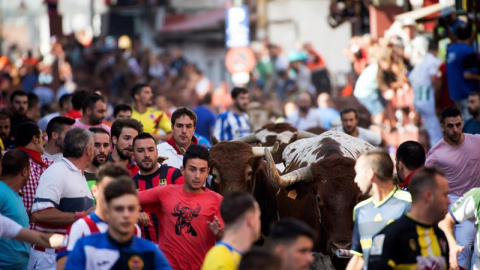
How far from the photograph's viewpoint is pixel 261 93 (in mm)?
33312

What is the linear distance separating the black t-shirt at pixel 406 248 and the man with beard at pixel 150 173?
9.92 feet

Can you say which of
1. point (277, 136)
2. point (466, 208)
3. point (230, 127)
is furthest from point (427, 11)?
point (466, 208)

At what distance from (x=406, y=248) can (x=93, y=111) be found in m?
6.57

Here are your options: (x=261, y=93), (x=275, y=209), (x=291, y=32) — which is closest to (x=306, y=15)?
(x=291, y=32)

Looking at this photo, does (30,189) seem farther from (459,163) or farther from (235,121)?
(235,121)

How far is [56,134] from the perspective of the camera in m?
12.2

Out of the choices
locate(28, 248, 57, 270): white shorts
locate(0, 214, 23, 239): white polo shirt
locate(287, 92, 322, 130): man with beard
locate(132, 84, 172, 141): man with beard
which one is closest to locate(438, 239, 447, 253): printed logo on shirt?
locate(0, 214, 23, 239): white polo shirt

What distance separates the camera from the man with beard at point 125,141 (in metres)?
11.6

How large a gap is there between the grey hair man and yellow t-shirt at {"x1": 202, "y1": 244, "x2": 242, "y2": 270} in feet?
7.76

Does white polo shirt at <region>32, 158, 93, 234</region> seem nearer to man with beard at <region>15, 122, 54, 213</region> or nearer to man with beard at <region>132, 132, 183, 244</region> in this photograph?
man with beard at <region>132, 132, 183, 244</region>

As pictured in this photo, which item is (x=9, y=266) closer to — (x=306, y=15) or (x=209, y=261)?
(x=209, y=261)

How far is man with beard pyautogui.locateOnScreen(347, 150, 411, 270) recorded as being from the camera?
855cm

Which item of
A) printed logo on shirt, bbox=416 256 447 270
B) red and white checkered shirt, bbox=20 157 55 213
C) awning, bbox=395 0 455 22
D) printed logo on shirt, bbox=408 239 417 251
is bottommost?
printed logo on shirt, bbox=416 256 447 270

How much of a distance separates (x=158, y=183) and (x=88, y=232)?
2.48 metres
